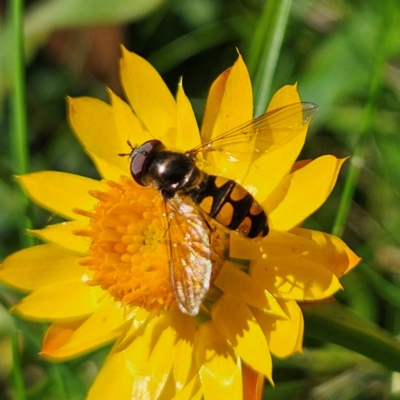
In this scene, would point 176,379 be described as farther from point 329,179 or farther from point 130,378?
point 329,179

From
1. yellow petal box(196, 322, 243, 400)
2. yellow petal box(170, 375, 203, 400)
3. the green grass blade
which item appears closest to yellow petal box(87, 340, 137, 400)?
yellow petal box(170, 375, 203, 400)

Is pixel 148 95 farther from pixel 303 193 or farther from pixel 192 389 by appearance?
pixel 192 389

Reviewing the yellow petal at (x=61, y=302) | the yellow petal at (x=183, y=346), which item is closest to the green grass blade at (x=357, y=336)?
the yellow petal at (x=183, y=346)

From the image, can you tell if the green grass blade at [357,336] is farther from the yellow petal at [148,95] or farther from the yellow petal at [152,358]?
the yellow petal at [148,95]

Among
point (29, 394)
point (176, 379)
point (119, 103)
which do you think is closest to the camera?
point (176, 379)

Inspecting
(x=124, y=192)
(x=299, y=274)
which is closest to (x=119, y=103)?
(x=124, y=192)

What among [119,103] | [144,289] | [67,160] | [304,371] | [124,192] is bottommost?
[304,371]
